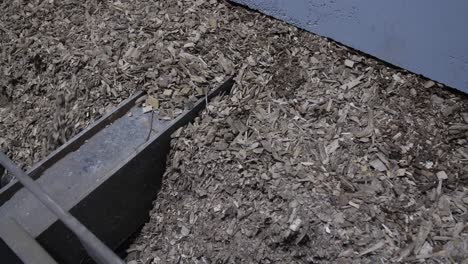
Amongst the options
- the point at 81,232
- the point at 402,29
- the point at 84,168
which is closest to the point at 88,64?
the point at 84,168

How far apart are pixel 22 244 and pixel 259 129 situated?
5.16ft

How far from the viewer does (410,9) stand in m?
2.88

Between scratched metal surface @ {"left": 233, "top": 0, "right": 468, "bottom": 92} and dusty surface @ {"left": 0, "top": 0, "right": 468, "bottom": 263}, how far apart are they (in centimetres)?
11

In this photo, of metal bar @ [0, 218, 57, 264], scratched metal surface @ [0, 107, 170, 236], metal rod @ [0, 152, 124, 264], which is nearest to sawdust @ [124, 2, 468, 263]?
scratched metal surface @ [0, 107, 170, 236]

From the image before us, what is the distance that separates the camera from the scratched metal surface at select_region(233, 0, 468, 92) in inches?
110

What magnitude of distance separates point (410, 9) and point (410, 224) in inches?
54.2

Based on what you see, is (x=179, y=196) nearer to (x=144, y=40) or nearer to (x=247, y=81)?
(x=247, y=81)

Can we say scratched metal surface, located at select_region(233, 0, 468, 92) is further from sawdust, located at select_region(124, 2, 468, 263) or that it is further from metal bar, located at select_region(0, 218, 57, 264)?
metal bar, located at select_region(0, 218, 57, 264)

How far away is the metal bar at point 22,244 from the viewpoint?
2.36 meters

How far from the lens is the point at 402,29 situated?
3.01 metres

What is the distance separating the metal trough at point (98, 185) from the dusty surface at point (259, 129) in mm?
119

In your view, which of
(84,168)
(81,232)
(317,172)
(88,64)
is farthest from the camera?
(88,64)

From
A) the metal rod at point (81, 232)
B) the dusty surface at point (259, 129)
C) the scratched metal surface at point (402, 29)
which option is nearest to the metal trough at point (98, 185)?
the dusty surface at point (259, 129)

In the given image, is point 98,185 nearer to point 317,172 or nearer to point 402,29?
point 317,172
